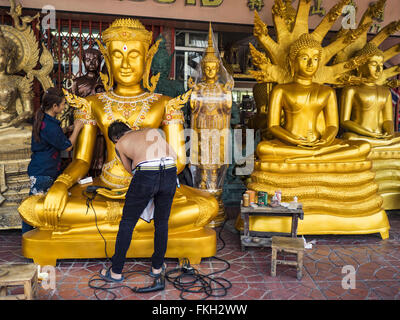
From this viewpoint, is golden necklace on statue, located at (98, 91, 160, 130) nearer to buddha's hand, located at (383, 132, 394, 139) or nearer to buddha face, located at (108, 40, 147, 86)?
buddha face, located at (108, 40, 147, 86)

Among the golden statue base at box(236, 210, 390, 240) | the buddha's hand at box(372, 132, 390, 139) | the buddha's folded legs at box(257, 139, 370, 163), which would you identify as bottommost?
the golden statue base at box(236, 210, 390, 240)

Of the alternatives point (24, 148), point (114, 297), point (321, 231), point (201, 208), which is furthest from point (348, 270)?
point (24, 148)

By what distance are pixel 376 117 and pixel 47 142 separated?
174 inches

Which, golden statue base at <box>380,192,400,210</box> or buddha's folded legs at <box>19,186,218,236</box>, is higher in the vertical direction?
buddha's folded legs at <box>19,186,218,236</box>

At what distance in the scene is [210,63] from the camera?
13.9ft

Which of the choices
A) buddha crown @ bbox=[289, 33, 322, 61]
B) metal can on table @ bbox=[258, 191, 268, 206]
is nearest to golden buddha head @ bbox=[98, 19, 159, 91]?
metal can on table @ bbox=[258, 191, 268, 206]

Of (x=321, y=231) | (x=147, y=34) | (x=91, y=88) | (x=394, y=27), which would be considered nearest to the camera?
(x=147, y=34)

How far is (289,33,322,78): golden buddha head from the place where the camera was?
426 centimetres

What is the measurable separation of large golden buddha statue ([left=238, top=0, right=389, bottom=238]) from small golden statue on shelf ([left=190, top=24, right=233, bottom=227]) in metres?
0.50

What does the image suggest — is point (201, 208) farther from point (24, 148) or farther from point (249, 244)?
point (24, 148)

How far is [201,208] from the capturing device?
10.8 ft

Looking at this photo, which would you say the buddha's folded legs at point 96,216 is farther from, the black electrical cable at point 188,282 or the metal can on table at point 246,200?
the metal can on table at point 246,200

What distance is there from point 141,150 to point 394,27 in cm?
434

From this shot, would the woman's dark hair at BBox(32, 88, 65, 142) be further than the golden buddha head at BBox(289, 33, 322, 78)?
No
